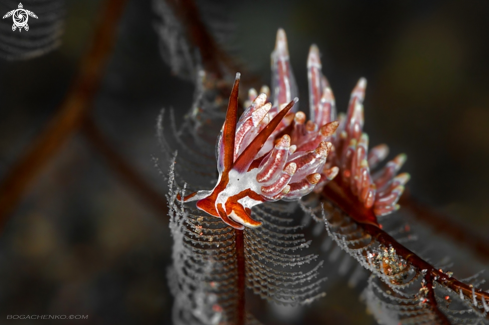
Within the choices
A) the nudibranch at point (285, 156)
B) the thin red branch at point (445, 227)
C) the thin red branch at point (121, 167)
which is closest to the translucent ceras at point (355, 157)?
the nudibranch at point (285, 156)

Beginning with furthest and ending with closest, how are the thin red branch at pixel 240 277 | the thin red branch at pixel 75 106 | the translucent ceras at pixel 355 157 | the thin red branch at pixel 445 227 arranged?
the thin red branch at pixel 445 227, the thin red branch at pixel 75 106, the translucent ceras at pixel 355 157, the thin red branch at pixel 240 277

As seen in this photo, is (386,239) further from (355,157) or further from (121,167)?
(121,167)

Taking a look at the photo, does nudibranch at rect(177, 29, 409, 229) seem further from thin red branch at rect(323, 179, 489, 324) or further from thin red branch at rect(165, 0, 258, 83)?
thin red branch at rect(165, 0, 258, 83)

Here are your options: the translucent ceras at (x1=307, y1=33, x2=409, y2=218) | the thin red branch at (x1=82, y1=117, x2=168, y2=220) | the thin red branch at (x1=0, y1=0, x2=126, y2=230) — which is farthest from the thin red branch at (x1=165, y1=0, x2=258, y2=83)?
the thin red branch at (x1=82, y1=117, x2=168, y2=220)

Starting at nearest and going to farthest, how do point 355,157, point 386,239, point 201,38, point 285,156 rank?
point 285,156
point 386,239
point 355,157
point 201,38

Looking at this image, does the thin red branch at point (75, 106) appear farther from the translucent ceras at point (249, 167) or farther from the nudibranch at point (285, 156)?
the translucent ceras at point (249, 167)

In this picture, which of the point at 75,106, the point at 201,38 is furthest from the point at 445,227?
the point at 75,106
